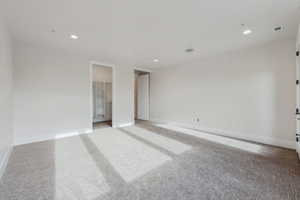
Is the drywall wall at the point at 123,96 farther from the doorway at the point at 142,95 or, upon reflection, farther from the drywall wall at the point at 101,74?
the doorway at the point at 142,95

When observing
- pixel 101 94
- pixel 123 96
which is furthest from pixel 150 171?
pixel 101 94

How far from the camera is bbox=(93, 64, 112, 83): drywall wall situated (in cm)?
608

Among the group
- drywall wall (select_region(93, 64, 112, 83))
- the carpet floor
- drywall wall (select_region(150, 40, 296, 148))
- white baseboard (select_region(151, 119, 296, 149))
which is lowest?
the carpet floor

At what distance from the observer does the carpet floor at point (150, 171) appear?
1.67 meters

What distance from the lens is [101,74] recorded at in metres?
6.24

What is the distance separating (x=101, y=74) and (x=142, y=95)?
7.34ft

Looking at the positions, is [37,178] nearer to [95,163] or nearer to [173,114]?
[95,163]

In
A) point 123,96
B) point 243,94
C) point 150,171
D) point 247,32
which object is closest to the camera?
point 150,171

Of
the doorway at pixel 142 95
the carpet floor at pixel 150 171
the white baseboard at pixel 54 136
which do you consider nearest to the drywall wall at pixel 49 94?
the white baseboard at pixel 54 136

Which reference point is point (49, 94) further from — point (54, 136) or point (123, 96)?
point (123, 96)

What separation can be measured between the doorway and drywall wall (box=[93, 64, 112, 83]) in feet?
4.82

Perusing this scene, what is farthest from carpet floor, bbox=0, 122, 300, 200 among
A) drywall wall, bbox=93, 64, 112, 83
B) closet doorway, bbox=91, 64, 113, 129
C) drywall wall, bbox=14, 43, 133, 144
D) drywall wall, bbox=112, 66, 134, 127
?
drywall wall, bbox=93, 64, 112, 83

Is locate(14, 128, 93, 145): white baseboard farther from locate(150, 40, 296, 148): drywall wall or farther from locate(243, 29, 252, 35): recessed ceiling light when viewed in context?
locate(243, 29, 252, 35): recessed ceiling light

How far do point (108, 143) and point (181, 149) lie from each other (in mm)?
1795
